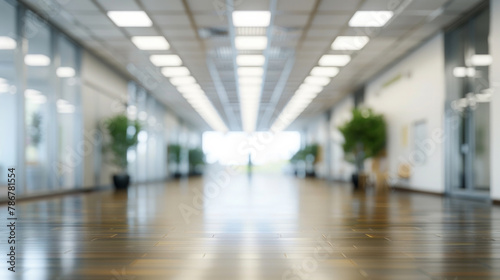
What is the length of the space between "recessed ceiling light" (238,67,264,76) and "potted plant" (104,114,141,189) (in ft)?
11.5

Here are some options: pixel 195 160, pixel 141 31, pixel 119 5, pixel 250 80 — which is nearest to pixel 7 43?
pixel 119 5

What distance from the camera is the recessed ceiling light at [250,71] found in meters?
12.7

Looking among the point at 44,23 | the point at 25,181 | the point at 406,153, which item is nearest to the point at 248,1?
the point at 44,23

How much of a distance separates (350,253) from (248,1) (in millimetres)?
5470

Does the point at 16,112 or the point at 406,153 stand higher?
the point at 16,112

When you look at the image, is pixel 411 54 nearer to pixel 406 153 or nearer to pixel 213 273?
pixel 406 153

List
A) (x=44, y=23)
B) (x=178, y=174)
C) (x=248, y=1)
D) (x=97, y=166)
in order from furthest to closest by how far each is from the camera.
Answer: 1. (x=178, y=174)
2. (x=97, y=166)
3. (x=44, y=23)
4. (x=248, y=1)

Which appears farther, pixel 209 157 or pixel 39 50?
pixel 209 157

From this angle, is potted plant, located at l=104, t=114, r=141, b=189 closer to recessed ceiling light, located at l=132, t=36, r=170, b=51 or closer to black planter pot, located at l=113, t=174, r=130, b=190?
black planter pot, located at l=113, t=174, r=130, b=190

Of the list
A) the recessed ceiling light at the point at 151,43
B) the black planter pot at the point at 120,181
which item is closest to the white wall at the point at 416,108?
the recessed ceiling light at the point at 151,43

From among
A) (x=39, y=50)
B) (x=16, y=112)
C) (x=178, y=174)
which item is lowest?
(x=178, y=174)

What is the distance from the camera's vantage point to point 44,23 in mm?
8844

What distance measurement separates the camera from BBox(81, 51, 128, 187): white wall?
1145 centimetres

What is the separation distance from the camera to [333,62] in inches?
481
